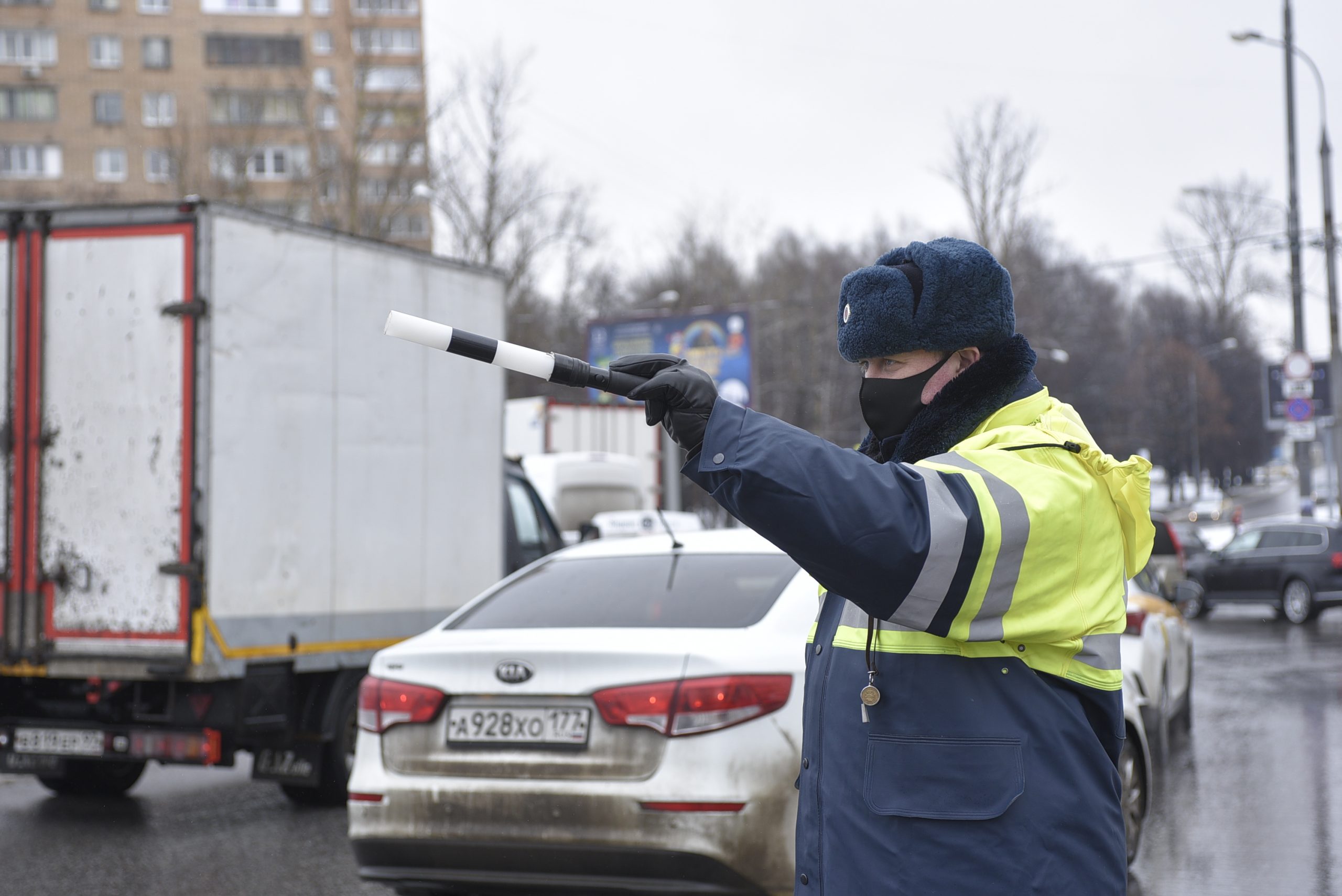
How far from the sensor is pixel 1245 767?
8898 millimetres

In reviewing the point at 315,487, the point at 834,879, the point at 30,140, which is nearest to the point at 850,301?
the point at 834,879

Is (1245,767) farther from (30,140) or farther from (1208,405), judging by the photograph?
(1208,405)

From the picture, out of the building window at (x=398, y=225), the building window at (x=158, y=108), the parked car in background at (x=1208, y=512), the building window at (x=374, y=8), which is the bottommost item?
the parked car in background at (x=1208, y=512)

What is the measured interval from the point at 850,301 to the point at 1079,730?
724 millimetres

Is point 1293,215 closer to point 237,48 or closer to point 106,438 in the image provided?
point 106,438

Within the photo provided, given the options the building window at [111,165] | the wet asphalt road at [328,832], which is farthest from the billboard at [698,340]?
the building window at [111,165]

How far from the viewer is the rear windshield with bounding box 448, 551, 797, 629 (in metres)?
4.96

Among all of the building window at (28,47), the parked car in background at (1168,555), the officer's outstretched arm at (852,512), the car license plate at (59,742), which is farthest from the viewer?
the building window at (28,47)

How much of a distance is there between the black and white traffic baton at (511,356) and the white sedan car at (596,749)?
257 cm

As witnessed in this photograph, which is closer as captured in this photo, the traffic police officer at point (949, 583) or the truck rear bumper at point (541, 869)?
the traffic police officer at point (949, 583)

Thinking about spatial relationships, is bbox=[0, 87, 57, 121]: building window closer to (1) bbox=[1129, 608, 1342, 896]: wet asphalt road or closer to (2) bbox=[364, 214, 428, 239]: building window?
(2) bbox=[364, 214, 428, 239]: building window

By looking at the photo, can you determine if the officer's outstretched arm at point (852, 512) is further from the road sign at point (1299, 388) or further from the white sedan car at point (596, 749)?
the road sign at point (1299, 388)

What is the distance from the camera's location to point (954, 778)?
2.00 meters

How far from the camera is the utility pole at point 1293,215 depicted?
28797mm
